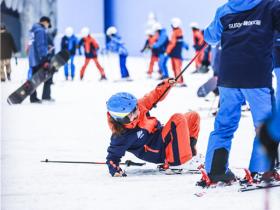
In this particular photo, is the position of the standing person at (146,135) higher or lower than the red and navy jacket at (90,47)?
higher

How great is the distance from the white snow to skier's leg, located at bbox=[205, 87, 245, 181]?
15cm

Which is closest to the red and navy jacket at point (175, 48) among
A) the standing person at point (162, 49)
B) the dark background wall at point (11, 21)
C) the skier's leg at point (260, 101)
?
the standing person at point (162, 49)

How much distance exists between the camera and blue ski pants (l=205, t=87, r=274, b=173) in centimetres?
324

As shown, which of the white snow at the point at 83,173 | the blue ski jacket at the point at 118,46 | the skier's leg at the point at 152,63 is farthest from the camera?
the skier's leg at the point at 152,63

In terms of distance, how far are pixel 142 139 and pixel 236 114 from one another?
689 mm

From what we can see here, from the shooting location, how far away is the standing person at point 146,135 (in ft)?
12.0

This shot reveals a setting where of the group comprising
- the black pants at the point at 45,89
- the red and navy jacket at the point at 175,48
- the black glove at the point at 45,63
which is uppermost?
the black glove at the point at 45,63

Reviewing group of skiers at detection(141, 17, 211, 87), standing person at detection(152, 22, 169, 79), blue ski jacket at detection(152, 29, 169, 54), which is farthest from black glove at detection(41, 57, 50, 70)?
blue ski jacket at detection(152, 29, 169, 54)

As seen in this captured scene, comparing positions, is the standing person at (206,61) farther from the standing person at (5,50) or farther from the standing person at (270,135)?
the standing person at (270,135)

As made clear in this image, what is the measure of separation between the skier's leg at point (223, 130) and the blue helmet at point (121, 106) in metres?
0.55

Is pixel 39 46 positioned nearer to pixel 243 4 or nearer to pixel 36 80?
pixel 36 80

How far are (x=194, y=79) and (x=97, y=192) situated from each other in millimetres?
A: 11209

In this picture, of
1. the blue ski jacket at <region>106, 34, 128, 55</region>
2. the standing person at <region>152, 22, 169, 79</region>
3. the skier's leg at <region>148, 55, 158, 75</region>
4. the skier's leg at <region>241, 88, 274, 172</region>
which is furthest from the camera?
the skier's leg at <region>148, 55, 158, 75</region>

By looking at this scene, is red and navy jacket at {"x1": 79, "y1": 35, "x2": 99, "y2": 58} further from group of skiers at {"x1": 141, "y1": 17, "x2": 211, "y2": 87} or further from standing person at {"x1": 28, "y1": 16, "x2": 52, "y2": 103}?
standing person at {"x1": 28, "y1": 16, "x2": 52, "y2": 103}
